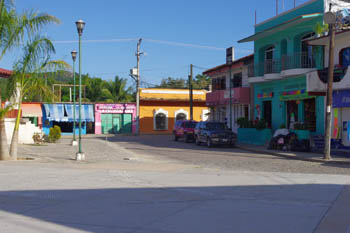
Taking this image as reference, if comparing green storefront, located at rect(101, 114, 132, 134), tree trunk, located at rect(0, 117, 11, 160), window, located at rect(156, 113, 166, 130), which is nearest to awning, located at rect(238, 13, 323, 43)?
tree trunk, located at rect(0, 117, 11, 160)

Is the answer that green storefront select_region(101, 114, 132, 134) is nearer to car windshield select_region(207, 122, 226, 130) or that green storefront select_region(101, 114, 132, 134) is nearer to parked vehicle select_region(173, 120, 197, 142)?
parked vehicle select_region(173, 120, 197, 142)

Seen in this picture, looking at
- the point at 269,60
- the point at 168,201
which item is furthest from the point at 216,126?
the point at 168,201

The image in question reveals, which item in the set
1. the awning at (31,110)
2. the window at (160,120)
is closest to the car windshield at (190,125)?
the window at (160,120)

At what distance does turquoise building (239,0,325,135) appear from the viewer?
2392 centimetres

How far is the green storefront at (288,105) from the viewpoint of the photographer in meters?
23.9

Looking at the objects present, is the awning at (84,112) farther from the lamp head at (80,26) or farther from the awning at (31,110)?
the lamp head at (80,26)

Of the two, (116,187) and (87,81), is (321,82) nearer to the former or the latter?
(116,187)

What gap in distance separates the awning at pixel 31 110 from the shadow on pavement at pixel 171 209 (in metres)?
38.4

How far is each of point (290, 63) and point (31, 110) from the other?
31273 millimetres

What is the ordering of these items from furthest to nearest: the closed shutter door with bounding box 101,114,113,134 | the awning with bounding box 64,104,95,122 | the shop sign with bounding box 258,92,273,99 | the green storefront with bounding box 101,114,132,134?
1. the green storefront with bounding box 101,114,132,134
2. the closed shutter door with bounding box 101,114,113,134
3. the awning with bounding box 64,104,95,122
4. the shop sign with bounding box 258,92,273,99

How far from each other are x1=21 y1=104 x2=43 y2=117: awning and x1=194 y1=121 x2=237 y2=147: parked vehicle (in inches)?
971

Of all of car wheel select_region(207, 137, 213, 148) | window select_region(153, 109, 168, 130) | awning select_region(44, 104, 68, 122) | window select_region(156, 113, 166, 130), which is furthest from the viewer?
window select_region(156, 113, 166, 130)

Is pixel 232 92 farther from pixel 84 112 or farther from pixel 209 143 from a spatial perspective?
pixel 84 112

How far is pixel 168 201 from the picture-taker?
8797mm
